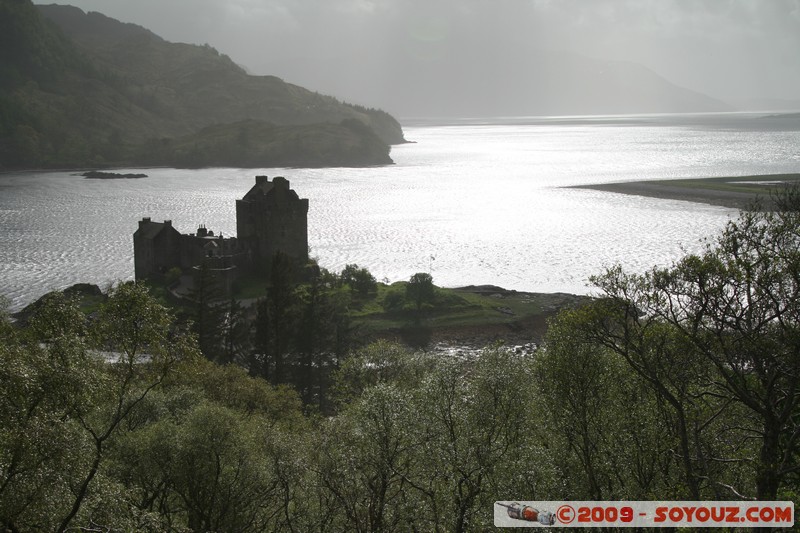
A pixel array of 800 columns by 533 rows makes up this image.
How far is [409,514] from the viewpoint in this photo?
20.7 m

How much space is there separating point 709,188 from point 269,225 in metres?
114

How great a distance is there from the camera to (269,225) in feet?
237

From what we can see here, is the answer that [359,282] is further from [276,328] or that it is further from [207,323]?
[207,323]

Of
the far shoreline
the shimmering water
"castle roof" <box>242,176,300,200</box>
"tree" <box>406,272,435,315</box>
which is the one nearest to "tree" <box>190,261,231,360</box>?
"castle roof" <box>242,176,300,200</box>

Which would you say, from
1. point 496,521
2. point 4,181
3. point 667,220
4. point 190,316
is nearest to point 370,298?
point 190,316

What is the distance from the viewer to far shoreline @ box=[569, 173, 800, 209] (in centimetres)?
14312

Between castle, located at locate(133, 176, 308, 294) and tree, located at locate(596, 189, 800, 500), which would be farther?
castle, located at locate(133, 176, 308, 294)

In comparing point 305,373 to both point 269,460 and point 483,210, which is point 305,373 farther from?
point 483,210

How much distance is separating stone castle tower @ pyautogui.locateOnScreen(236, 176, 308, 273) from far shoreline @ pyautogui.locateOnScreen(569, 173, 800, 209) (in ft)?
297

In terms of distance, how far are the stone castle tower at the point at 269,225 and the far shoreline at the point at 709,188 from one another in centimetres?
9053

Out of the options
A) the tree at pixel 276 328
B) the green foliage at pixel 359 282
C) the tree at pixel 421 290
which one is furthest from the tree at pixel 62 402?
the green foliage at pixel 359 282

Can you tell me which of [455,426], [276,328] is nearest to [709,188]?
[276,328]

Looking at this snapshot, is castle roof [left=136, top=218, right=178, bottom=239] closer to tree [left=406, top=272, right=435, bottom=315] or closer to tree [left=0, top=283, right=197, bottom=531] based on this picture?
tree [left=406, top=272, right=435, bottom=315]

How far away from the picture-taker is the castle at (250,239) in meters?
72.1
